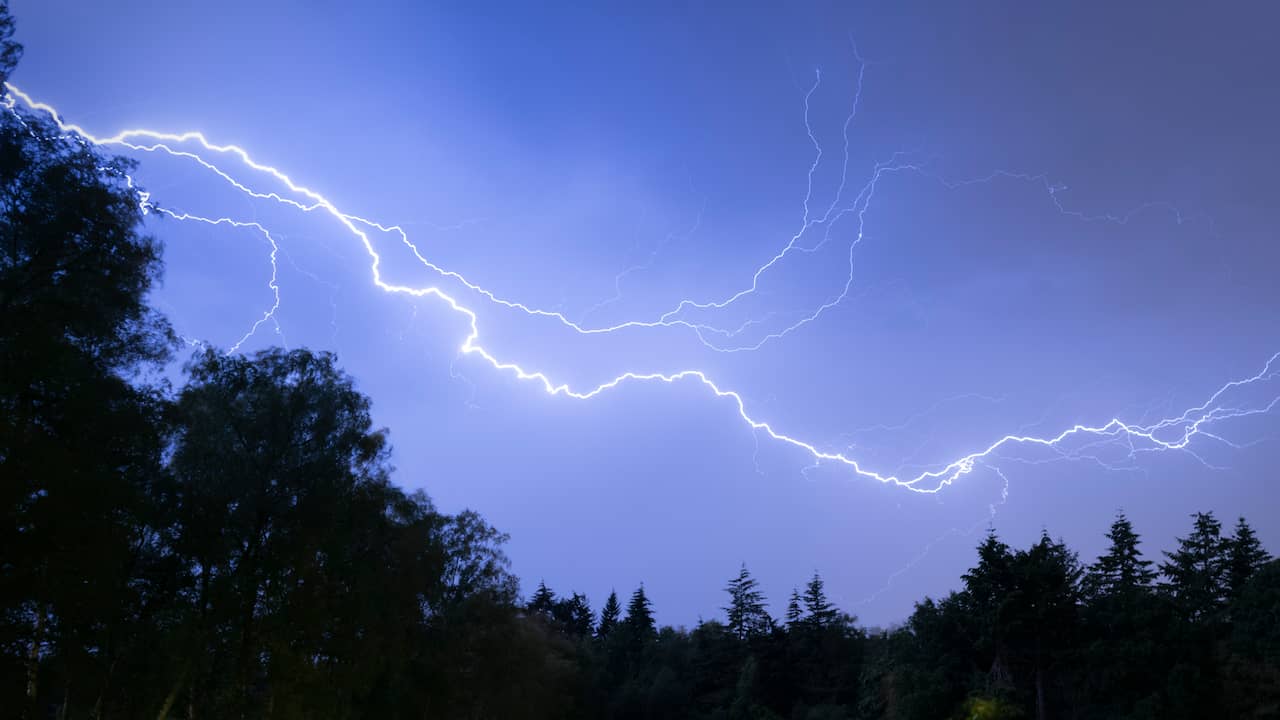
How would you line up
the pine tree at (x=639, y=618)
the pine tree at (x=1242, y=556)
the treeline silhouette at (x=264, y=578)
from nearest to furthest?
the treeline silhouette at (x=264, y=578), the pine tree at (x=1242, y=556), the pine tree at (x=639, y=618)

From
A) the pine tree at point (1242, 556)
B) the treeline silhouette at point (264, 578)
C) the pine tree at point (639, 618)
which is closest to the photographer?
the treeline silhouette at point (264, 578)

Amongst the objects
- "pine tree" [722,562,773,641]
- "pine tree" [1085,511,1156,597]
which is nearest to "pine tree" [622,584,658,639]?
"pine tree" [722,562,773,641]

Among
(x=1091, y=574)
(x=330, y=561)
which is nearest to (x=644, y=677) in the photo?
(x=1091, y=574)

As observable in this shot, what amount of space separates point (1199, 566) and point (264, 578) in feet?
151

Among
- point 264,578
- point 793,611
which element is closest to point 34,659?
point 264,578

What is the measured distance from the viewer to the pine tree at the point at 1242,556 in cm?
3756

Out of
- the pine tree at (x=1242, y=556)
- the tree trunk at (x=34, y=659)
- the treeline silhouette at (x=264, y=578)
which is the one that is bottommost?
the tree trunk at (x=34, y=659)

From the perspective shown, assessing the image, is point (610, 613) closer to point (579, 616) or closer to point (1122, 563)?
point (579, 616)

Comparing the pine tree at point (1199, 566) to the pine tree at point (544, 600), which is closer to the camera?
the pine tree at point (1199, 566)

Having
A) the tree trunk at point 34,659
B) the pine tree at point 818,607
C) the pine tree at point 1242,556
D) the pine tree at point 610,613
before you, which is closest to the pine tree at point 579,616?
the pine tree at point 610,613

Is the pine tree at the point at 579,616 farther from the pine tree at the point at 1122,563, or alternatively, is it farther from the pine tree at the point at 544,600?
the pine tree at the point at 1122,563

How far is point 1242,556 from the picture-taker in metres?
38.6

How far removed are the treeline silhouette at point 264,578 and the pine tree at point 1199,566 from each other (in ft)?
1.75

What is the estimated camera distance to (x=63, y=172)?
11.4 metres
